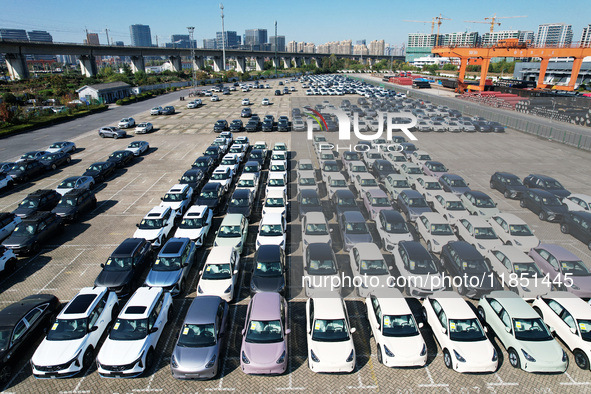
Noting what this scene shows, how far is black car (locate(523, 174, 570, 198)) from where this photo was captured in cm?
2245

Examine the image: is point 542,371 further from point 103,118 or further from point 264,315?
point 103,118

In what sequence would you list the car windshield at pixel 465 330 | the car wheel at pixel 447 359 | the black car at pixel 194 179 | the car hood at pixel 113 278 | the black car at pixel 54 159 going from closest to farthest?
the car wheel at pixel 447 359 < the car windshield at pixel 465 330 < the car hood at pixel 113 278 < the black car at pixel 194 179 < the black car at pixel 54 159

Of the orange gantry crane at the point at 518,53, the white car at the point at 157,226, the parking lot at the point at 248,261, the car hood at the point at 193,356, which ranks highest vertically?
the orange gantry crane at the point at 518,53

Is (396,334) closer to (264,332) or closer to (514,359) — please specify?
(514,359)

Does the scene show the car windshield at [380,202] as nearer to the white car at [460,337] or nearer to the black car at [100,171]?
the white car at [460,337]

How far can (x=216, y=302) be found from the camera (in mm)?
12016

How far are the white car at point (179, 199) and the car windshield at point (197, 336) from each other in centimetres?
1046

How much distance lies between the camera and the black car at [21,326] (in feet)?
34.7

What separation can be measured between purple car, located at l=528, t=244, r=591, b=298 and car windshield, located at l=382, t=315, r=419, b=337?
7082mm

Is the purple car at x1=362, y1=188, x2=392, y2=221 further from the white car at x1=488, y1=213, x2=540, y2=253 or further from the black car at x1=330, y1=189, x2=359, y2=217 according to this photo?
the white car at x1=488, y1=213, x2=540, y2=253

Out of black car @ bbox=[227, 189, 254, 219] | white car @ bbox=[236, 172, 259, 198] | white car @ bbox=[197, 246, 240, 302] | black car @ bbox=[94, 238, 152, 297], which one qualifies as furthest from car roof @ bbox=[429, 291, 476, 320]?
white car @ bbox=[236, 172, 259, 198]

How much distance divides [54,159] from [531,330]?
115 ft

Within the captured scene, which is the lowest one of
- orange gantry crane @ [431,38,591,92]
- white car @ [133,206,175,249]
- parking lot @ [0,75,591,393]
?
parking lot @ [0,75,591,393]

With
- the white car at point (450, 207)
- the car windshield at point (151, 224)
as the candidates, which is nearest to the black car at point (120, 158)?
the car windshield at point (151, 224)
